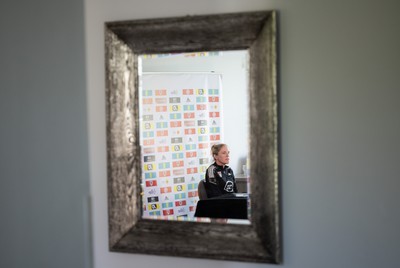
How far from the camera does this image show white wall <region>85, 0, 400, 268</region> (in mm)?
1130

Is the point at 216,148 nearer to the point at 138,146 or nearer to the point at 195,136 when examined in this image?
the point at 195,136

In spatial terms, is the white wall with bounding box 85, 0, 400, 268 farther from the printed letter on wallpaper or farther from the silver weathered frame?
the printed letter on wallpaper

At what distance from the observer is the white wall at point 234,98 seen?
46.8 inches

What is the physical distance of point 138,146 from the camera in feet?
4.18

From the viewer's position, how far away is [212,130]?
1206 millimetres

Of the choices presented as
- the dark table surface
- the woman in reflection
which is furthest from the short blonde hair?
the dark table surface
